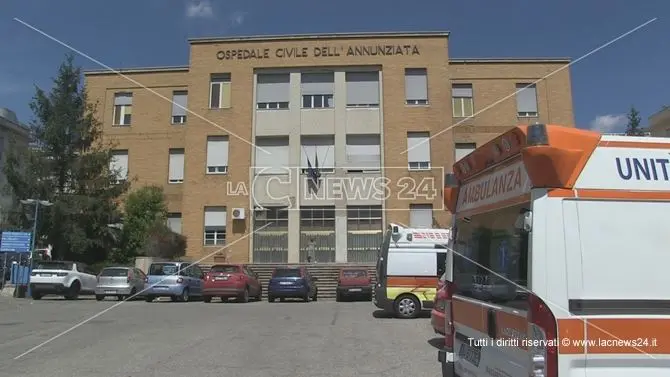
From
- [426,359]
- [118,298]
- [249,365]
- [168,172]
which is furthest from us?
[168,172]

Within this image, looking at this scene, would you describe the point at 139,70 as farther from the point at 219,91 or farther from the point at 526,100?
the point at 526,100

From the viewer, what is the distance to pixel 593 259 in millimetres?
3615

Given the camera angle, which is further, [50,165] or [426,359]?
[50,165]

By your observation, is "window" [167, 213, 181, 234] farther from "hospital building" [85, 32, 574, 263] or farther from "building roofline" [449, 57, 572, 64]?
"building roofline" [449, 57, 572, 64]

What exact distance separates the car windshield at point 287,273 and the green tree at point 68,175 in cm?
1333

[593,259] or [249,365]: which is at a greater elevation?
[593,259]

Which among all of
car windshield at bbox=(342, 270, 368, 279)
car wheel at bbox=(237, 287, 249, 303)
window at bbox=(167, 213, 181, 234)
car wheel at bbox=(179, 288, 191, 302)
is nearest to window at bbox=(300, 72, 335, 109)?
window at bbox=(167, 213, 181, 234)

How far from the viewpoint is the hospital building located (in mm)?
34562

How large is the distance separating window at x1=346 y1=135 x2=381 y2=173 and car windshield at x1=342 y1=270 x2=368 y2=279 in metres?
9.58

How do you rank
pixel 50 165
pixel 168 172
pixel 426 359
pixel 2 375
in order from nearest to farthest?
pixel 2 375
pixel 426 359
pixel 50 165
pixel 168 172

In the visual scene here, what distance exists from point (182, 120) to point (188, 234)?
8.13m

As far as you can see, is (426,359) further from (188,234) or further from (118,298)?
(188,234)

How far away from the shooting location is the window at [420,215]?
3369 centimetres

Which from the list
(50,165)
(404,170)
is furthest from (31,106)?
(404,170)
